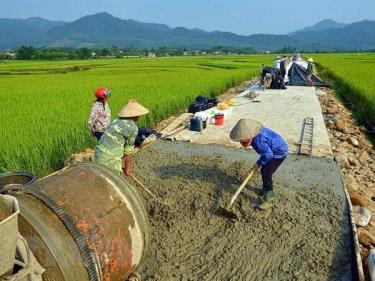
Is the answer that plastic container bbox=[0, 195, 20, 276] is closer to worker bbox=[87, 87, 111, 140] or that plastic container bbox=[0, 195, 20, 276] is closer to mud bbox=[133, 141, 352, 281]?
mud bbox=[133, 141, 352, 281]

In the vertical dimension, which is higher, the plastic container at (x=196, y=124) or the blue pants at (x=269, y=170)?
the blue pants at (x=269, y=170)

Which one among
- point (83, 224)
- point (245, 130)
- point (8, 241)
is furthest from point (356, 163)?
point (8, 241)

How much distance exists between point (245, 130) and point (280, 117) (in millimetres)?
5088

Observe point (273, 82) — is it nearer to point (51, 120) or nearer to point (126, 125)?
point (51, 120)

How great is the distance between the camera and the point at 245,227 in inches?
152

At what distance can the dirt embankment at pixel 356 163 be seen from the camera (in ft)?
13.0

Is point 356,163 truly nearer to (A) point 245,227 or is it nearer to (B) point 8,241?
(A) point 245,227

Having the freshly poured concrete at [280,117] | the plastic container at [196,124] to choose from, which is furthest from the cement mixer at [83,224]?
the plastic container at [196,124]

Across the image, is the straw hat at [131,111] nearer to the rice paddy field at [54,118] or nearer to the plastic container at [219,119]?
the rice paddy field at [54,118]

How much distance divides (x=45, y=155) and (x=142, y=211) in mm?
3082

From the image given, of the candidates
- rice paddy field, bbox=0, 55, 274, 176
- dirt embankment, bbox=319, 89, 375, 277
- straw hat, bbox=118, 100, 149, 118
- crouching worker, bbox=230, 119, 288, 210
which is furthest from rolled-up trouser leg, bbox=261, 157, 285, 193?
rice paddy field, bbox=0, 55, 274, 176

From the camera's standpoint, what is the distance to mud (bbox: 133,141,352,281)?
10.9ft

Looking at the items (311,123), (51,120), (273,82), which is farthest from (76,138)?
(273,82)

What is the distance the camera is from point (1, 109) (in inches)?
366
